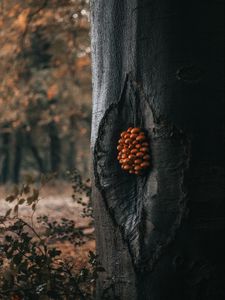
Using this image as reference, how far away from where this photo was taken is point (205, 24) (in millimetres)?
3193

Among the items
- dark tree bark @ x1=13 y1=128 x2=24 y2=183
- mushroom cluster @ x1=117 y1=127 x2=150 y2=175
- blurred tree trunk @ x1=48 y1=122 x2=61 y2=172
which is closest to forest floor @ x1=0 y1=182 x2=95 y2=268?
mushroom cluster @ x1=117 y1=127 x2=150 y2=175

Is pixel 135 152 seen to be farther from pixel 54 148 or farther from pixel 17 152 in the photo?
pixel 17 152

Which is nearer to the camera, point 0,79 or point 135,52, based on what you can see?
point 135,52

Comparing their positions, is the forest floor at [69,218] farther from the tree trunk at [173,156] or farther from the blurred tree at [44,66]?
the blurred tree at [44,66]

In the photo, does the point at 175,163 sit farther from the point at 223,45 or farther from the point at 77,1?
the point at 77,1

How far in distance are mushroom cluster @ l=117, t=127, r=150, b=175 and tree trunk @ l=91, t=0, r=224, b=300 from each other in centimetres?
5

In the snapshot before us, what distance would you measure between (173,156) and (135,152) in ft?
0.83

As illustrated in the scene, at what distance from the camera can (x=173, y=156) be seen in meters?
3.21

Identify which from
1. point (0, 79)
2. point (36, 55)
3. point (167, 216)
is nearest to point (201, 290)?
point (167, 216)

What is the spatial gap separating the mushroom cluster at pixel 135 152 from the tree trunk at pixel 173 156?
0.05 meters

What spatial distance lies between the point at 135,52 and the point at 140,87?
0.22 m

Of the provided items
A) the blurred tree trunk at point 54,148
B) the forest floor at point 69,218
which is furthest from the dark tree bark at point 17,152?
the forest floor at point 69,218

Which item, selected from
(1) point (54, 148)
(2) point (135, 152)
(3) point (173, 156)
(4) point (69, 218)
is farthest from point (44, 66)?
(3) point (173, 156)

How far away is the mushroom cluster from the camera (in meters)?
3.31
